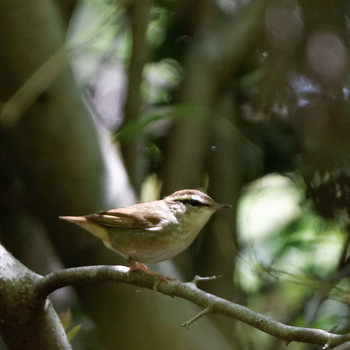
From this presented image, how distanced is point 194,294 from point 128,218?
77cm

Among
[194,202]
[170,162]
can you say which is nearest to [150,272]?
[194,202]

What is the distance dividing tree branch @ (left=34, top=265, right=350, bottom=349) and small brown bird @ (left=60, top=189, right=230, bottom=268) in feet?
1.22

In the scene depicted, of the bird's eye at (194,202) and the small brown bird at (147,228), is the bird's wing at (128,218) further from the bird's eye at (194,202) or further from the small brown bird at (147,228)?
the bird's eye at (194,202)

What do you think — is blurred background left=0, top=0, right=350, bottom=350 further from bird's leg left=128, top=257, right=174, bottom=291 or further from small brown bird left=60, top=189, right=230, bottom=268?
bird's leg left=128, top=257, right=174, bottom=291

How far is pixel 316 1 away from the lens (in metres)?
1.97

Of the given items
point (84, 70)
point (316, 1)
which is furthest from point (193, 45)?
point (316, 1)

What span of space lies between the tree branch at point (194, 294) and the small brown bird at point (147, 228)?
1.22ft

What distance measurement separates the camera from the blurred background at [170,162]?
9.69 ft

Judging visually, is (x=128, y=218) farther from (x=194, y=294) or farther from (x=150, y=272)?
(x=194, y=294)

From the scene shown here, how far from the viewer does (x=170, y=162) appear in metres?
3.60

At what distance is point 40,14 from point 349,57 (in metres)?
1.62

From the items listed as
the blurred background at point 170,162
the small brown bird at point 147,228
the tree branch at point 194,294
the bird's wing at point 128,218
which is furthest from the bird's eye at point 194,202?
the tree branch at point 194,294

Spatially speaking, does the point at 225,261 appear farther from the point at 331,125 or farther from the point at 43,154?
the point at 331,125

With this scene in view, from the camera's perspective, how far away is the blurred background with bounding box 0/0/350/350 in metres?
2.95
